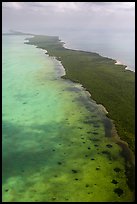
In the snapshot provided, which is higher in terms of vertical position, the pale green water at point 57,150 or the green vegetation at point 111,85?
the green vegetation at point 111,85

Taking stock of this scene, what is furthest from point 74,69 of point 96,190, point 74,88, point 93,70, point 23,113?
point 96,190

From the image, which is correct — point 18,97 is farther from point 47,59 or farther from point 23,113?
point 47,59

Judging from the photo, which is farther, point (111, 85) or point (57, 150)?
→ point (111, 85)

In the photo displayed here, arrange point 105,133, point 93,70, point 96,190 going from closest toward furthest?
point 96,190, point 105,133, point 93,70

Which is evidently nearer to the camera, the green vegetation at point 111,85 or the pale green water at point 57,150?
the pale green water at point 57,150

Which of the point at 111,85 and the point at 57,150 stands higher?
the point at 111,85
